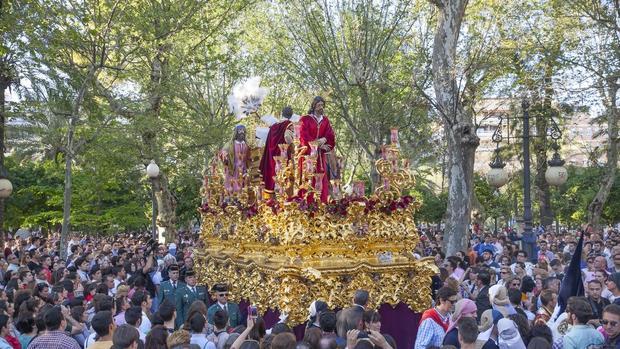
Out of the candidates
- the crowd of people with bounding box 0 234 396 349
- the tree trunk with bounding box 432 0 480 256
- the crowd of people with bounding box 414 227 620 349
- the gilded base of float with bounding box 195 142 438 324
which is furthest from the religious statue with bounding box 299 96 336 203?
the tree trunk with bounding box 432 0 480 256

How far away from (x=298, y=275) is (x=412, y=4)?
15069 millimetres

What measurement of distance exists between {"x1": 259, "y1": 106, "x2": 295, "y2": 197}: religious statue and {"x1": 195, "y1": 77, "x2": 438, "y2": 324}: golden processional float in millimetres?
660

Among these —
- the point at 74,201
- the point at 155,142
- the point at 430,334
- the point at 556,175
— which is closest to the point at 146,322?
the point at 430,334

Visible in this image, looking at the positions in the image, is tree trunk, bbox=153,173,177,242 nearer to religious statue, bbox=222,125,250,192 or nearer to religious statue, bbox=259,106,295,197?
religious statue, bbox=222,125,250,192

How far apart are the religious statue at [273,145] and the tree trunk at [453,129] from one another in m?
5.32

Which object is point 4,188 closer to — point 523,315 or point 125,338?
point 125,338

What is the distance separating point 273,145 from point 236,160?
133cm

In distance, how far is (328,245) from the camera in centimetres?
1033

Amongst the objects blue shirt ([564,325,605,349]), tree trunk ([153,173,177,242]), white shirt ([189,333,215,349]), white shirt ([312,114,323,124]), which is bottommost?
white shirt ([189,333,215,349])

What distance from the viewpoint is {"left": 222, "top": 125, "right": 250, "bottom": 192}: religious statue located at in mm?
13242

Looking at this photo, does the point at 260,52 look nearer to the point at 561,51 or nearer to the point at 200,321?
the point at 561,51

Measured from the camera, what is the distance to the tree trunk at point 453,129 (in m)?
16.1

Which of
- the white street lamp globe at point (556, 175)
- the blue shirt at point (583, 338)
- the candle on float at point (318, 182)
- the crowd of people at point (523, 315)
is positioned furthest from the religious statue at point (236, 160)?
the blue shirt at point (583, 338)

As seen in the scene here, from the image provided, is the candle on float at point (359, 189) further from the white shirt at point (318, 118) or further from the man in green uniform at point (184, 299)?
the man in green uniform at point (184, 299)
